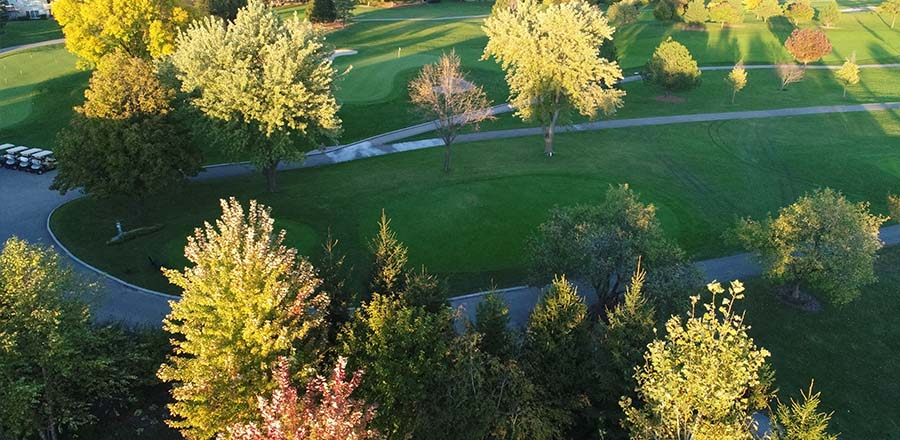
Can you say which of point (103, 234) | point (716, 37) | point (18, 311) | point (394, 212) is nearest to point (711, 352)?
point (18, 311)

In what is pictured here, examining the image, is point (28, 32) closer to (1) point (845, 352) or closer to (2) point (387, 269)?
(2) point (387, 269)

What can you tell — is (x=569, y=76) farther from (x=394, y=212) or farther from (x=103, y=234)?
(x=103, y=234)

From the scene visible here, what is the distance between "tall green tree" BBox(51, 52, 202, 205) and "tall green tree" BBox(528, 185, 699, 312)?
21.4 m

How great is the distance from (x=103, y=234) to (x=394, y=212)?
17.0 metres

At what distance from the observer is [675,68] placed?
62656 mm

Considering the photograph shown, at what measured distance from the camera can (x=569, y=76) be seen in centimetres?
4584

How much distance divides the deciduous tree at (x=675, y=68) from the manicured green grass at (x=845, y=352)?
34.2m

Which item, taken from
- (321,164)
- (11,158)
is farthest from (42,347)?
(11,158)

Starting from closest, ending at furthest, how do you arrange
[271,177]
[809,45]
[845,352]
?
[845,352] < [271,177] < [809,45]

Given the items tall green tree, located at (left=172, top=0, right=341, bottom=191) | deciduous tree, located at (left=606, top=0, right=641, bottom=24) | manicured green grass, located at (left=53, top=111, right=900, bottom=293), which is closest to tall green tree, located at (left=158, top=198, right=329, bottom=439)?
manicured green grass, located at (left=53, top=111, right=900, bottom=293)

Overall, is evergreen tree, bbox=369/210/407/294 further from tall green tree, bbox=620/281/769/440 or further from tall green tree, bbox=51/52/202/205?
tall green tree, bbox=51/52/202/205

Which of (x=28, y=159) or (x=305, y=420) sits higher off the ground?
(x=305, y=420)

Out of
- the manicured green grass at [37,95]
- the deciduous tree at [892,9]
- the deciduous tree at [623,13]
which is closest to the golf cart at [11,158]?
the manicured green grass at [37,95]

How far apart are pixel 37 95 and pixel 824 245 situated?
205ft
